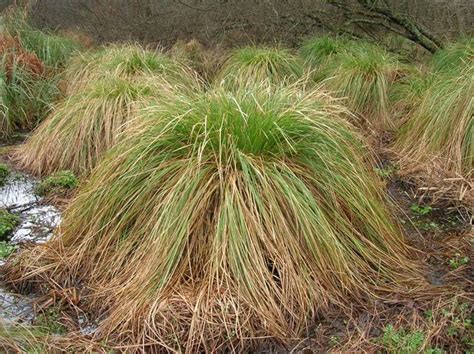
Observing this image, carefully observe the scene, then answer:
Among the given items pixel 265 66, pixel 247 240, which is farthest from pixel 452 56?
pixel 247 240

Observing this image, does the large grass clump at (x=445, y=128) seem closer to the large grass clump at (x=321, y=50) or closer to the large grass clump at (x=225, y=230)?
the large grass clump at (x=225, y=230)

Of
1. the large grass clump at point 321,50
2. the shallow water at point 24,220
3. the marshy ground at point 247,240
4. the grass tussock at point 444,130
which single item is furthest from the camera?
the large grass clump at point 321,50

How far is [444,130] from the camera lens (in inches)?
168

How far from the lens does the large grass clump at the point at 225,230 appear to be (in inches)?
→ 105

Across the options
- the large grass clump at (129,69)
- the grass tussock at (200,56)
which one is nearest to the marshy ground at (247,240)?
the large grass clump at (129,69)

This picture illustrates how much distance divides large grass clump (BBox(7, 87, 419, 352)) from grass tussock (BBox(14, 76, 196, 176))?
1250mm

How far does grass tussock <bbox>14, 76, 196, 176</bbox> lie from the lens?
15.4 feet

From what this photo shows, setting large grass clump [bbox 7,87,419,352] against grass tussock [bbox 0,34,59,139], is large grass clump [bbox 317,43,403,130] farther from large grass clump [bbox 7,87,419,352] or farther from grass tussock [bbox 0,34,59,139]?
grass tussock [bbox 0,34,59,139]

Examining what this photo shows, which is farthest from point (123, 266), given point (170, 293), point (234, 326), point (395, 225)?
point (395, 225)

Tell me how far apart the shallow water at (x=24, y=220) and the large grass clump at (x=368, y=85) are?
294cm

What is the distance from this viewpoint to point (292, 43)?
8414 mm

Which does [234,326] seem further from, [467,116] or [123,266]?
[467,116]

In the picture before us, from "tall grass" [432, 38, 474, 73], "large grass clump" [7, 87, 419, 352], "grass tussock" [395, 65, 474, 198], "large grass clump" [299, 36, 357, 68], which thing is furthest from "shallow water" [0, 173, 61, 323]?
"tall grass" [432, 38, 474, 73]

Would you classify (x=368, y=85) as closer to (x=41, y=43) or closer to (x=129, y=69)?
(x=129, y=69)
